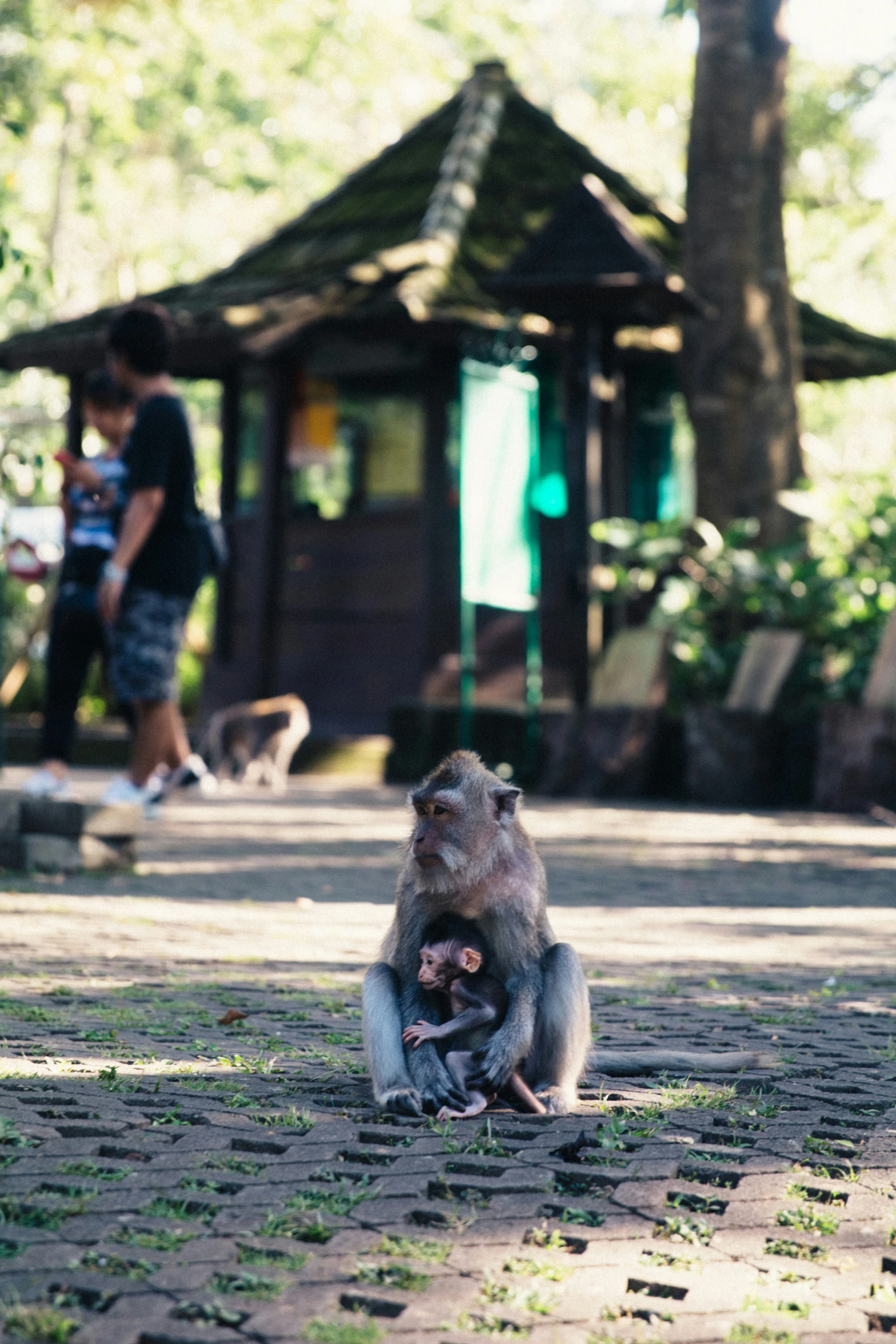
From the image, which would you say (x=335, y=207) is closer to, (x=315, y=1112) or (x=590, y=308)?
(x=590, y=308)

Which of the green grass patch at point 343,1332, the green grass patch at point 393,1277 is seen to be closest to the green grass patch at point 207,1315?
the green grass patch at point 343,1332

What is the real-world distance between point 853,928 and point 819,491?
752 centimetres

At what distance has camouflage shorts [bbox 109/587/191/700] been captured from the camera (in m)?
9.03

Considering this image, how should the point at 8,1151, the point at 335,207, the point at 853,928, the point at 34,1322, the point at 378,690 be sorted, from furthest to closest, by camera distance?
the point at 335,207
the point at 378,690
the point at 853,928
the point at 8,1151
the point at 34,1322

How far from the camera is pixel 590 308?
1386cm

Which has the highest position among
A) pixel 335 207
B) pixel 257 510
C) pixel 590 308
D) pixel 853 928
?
pixel 335 207

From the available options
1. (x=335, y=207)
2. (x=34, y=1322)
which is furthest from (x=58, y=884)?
(x=335, y=207)

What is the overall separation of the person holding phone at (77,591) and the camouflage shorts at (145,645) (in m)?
0.26

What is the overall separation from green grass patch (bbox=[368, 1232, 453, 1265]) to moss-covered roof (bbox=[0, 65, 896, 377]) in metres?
11.9

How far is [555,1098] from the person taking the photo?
421cm

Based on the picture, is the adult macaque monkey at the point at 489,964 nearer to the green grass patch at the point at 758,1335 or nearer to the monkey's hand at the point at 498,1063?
the monkey's hand at the point at 498,1063

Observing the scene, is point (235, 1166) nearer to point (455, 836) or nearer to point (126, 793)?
point (455, 836)

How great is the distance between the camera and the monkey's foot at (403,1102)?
13.5 feet

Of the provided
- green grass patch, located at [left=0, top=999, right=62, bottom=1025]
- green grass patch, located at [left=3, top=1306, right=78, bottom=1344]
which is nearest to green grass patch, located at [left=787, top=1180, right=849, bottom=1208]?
green grass patch, located at [left=3, top=1306, right=78, bottom=1344]
